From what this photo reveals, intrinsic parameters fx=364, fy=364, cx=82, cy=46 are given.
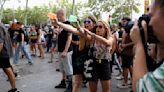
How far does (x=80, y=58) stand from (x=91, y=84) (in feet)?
1.97

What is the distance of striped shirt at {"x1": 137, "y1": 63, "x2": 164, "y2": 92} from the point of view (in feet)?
4.98

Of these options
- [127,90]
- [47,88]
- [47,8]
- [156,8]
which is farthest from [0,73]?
[47,8]

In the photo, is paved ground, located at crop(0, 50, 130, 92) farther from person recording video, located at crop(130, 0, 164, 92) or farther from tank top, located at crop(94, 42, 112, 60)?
person recording video, located at crop(130, 0, 164, 92)

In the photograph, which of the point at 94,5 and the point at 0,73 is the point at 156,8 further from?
the point at 94,5

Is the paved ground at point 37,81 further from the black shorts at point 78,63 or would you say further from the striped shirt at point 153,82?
the striped shirt at point 153,82

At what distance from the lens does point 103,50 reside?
5332mm

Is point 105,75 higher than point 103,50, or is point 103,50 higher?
point 103,50

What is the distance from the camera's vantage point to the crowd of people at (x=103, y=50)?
1.60 metres

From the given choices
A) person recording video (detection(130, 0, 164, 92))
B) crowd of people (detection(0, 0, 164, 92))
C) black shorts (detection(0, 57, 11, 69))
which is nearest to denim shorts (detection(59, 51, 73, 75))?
crowd of people (detection(0, 0, 164, 92))

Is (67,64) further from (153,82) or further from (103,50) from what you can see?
(153,82)

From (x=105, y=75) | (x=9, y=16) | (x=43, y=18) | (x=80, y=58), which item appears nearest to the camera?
(x=105, y=75)

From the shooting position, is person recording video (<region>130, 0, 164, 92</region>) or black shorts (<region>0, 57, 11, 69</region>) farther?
black shorts (<region>0, 57, 11, 69</region>)

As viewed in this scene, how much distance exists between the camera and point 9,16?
67375 millimetres

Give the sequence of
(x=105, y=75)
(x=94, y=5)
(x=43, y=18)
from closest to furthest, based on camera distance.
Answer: (x=105, y=75) → (x=94, y=5) → (x=43, y=18)
